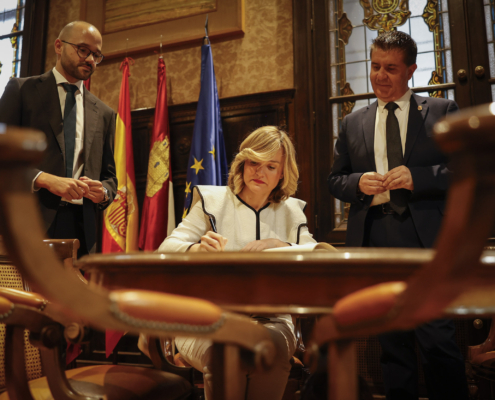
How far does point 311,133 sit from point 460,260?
10.1 feet

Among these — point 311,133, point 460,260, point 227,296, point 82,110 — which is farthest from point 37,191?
point 460,260

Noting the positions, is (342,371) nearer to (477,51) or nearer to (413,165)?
(413,165)

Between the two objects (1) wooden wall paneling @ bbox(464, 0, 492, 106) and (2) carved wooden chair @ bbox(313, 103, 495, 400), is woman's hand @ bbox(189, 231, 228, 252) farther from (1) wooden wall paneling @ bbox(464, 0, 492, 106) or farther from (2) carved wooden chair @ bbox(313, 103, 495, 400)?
(1) wooden wall paneling @ bbox(464, 0, 492, 106)

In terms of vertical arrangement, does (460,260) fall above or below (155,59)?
below

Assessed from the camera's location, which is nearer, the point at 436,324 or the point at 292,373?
the point at 436,324

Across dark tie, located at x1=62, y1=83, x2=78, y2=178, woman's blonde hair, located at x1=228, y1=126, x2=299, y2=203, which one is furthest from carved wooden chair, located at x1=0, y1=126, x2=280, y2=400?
dark tie, located at x1=62, y1=83, x2=78, y2=178

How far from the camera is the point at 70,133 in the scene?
273 cm

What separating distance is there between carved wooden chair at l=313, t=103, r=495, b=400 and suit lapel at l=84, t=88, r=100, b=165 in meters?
2.32

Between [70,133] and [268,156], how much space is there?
1.25 metres

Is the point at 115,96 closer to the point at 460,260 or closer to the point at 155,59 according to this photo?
Answer: the point at 155,59

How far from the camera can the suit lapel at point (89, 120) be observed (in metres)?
2.75

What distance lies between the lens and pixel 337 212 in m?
3.52

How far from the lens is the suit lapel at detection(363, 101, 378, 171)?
2396mm

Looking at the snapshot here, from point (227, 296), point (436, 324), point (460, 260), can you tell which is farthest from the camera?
point (436, 324)
